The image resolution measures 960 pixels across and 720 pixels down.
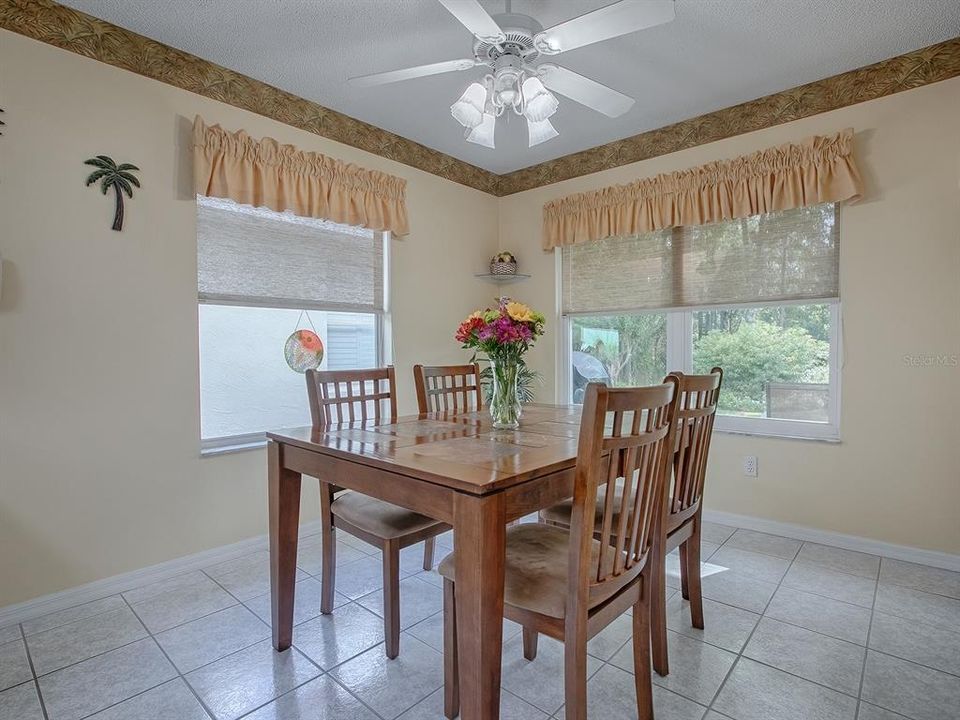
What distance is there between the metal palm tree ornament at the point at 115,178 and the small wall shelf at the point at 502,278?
231 centimetres

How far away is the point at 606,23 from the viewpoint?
1623 millimetres

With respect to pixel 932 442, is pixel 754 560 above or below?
below

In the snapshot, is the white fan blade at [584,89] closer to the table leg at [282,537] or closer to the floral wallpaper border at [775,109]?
the floral wallpaper border at [775,109]

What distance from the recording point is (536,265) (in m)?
4.02

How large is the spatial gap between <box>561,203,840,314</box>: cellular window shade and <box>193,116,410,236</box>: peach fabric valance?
140 centimetres

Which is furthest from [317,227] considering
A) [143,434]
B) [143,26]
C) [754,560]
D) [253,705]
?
[754,560]

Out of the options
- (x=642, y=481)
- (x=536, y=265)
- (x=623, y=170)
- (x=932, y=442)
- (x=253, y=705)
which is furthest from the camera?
(x=536, y=265)

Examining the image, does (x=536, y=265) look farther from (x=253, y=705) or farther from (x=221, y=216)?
(x=253, y=705)

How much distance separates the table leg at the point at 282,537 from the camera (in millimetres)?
1810

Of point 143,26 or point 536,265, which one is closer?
point 143,26

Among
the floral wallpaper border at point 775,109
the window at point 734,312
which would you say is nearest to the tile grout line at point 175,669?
the window at point 734,312

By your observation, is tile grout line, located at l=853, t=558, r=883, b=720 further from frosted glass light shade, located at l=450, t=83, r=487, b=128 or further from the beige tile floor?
frosted glass light shade, located at l=450, t=83, r=487, b=128

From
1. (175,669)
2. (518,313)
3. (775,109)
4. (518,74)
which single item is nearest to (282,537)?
(175,669)

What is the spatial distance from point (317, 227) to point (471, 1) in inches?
70.7
